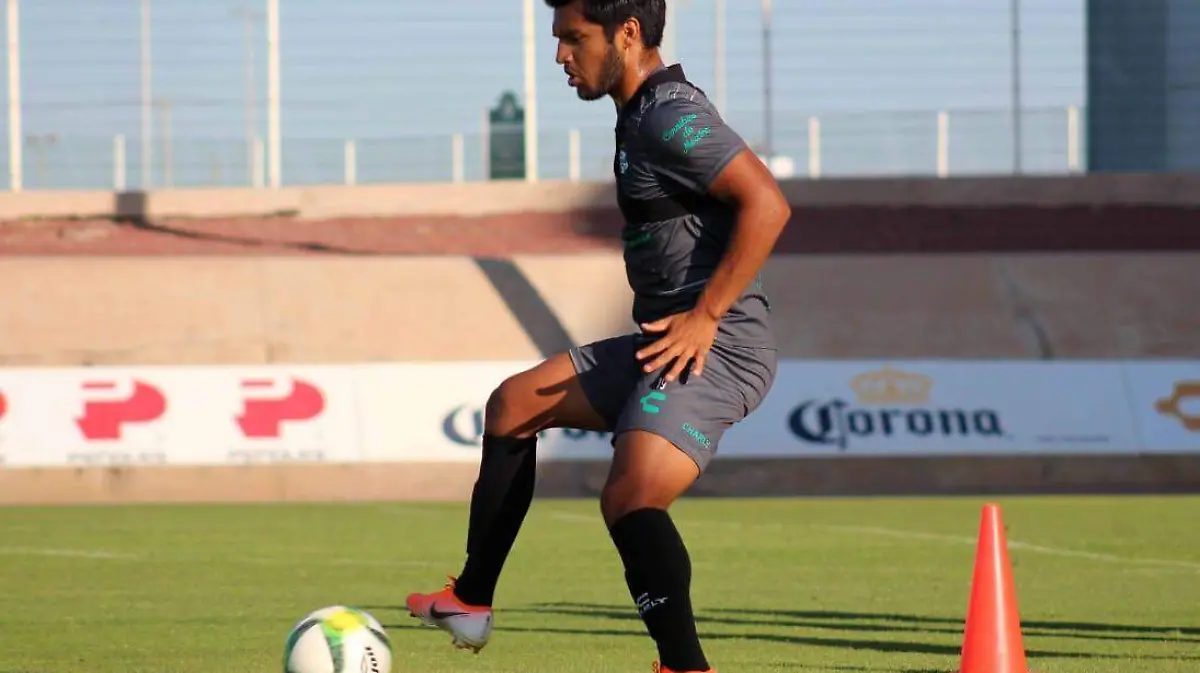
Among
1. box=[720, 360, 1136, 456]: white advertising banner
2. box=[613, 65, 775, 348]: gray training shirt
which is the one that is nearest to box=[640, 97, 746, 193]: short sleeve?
box=[613, 65, 775, 348]: gray training shirt

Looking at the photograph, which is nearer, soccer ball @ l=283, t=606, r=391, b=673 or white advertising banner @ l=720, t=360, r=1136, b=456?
soccer ball @ l=283, t=606, r=391, b=673

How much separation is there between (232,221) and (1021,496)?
39.6 ft

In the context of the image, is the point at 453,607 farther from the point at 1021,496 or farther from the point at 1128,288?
the point at 1128,288

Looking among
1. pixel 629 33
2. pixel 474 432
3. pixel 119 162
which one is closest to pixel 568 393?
pixel 629 33

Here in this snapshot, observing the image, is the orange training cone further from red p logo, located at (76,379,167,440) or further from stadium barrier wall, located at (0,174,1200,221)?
stadium barrier wall, located at (0,174,1200,221)

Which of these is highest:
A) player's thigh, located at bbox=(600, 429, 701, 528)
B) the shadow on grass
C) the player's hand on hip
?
the player's hand on hip

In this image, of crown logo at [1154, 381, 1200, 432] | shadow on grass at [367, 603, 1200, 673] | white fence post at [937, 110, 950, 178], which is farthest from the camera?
white fence post at [937, 110, 950, 178]

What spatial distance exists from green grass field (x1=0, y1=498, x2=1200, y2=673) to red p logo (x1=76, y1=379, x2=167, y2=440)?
4.09 feet

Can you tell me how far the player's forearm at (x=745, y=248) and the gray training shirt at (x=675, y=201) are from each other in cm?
12

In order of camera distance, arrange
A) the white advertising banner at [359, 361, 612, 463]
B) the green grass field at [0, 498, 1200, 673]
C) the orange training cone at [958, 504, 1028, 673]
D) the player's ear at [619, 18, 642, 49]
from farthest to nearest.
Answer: the white advertising banner at [359, 361, 612, 463] → the green grass field at [0, 498, 1200, 673] → the orange training cone at [958, 504, 1028, 673] → the player's ear at [619, 18, 642, 49]

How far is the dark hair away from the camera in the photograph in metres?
5.63

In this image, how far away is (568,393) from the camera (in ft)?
19.6

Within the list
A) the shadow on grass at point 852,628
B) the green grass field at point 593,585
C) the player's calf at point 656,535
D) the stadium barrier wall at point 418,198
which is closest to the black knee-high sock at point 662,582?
the player's calf at point 656,535

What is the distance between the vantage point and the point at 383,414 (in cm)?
1870
